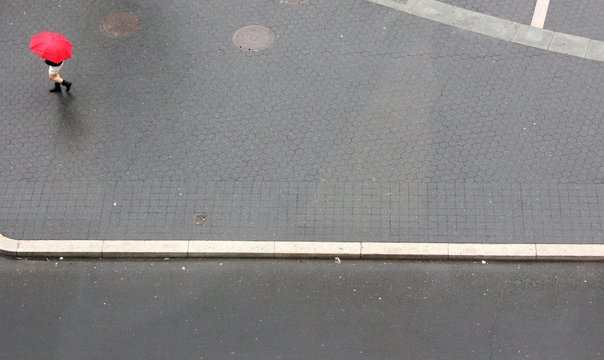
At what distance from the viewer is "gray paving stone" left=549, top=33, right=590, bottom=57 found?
15797 mm

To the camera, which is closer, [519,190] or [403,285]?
[403,285]

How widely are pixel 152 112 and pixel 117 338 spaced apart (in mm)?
4345

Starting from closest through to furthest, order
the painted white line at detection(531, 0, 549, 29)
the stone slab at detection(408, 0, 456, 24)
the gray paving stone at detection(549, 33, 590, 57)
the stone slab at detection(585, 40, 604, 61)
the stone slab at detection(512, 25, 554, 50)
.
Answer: the stone slab at detection(585, 40, 604, 61)
the gray paving stone at detection(549, 33, 590, 57)
the stone slab at detection(512, 25, 554, 50)
the painted white line at detection(531, 0, 549, 29)
the stone slab at detection(408, 0, 456, 24)

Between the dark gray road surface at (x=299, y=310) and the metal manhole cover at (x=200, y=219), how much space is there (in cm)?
68

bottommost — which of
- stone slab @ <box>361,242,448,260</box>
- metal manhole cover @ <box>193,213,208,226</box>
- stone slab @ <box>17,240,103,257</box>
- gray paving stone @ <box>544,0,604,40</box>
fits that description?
stone slab @ <box>17,240,103,257</box>

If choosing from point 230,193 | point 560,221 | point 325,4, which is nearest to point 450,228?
point 560,221

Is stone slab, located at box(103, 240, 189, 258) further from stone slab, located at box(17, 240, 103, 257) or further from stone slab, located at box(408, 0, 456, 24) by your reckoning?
stone slab, located at box(408, 0, 456, 24)

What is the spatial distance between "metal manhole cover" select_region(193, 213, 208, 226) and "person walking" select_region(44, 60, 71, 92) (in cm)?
364

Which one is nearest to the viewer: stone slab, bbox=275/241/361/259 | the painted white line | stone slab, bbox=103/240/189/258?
stone slab, bbox=275/241/361/259

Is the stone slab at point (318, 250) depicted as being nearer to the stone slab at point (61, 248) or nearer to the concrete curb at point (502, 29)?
the stone slab at point (61, 248)

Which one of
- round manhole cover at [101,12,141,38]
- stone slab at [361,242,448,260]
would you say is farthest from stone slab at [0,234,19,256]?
stone slab at [361,242,448,260]

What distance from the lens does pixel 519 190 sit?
13.9 metres

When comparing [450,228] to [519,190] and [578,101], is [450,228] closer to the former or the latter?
[519,190]

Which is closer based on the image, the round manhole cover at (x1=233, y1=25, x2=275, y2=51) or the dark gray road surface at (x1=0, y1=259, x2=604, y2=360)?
the dark gray road surface at (x1=0, y1=259, x2=604, y2=360)
